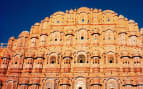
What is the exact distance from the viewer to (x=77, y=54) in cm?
2280

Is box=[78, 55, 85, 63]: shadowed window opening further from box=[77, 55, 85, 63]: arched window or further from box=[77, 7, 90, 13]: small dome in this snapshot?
box=[77, 7, 90, 13]: small dome

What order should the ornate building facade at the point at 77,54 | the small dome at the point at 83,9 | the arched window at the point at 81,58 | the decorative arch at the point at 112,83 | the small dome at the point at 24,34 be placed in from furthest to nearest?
1. the small dome at the point at 83,9
2. the small dome at the point at 24,34
3. the arched window at the point at 81,58
4. the ornate building facade at the point at 77,54
5. the decorative arch at the point at 112,83

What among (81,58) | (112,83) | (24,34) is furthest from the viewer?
(24,34)

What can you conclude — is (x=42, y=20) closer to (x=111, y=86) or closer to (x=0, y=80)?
(x=0, y=80)

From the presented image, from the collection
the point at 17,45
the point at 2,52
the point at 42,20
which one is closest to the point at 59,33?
the point at 42,20

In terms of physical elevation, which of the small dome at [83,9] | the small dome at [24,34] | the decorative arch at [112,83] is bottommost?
the decorative arch at [112,83]

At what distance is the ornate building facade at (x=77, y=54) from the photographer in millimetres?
21609

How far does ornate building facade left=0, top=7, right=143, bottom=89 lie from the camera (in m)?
21.6

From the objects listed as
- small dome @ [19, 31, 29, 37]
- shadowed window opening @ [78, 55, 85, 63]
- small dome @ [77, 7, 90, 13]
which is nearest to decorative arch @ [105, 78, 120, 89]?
shadowed window opening @ [78, 55, 85, 63]

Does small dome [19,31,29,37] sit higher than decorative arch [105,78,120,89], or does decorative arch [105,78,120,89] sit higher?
small dome [19,31,29,37]

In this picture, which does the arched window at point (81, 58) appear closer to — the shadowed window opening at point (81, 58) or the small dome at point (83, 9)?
the shadowed window opening at point (81, 58)

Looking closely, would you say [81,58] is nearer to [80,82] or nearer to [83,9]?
[80,82]

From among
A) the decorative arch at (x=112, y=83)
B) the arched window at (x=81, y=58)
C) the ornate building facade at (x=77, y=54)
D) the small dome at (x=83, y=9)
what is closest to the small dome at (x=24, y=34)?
the ornate building facade at (x=77, y=54)

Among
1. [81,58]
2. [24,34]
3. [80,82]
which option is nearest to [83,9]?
[81,58]
